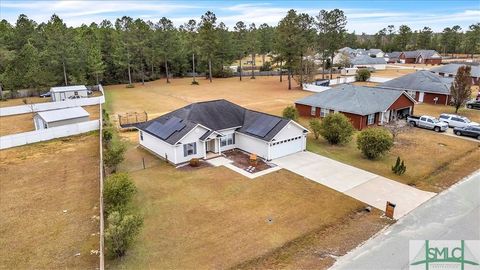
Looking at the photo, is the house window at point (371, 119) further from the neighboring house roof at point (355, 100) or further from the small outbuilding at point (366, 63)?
the small outbuilding at point (366, 63)

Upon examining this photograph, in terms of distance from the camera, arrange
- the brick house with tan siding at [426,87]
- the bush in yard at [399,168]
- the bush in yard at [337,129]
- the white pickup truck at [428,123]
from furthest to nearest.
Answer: the brick house with tan siding at [426,87] → the white pickup truck at [428,123] → the bush in yard at [337,129] → the bush in yard at [399,168]

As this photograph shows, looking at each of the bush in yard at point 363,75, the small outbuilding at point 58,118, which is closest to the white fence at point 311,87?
the bush in yard at point 363,75

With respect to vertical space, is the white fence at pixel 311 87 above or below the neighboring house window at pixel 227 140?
above

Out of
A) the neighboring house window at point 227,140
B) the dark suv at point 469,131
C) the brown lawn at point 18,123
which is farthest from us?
the brown lawn at point 18,123

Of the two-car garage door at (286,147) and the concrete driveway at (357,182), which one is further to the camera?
the two-car garage door at (286,147)

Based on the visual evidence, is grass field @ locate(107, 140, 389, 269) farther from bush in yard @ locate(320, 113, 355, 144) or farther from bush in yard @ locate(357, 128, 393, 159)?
bush in yard @ locate(320, 113, 355, 144)

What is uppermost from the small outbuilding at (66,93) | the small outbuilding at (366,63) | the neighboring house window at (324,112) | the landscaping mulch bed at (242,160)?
the small outbuilding at (366,63)

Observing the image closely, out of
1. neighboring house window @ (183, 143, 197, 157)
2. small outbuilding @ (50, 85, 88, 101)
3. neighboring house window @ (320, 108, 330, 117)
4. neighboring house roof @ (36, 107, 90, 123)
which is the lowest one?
neighboring house window @ (183, 143, 197, 157)

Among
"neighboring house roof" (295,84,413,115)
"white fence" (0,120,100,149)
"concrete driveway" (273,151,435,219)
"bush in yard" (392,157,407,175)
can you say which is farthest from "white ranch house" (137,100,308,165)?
"neighboring house roof" (295,84,413,115)
